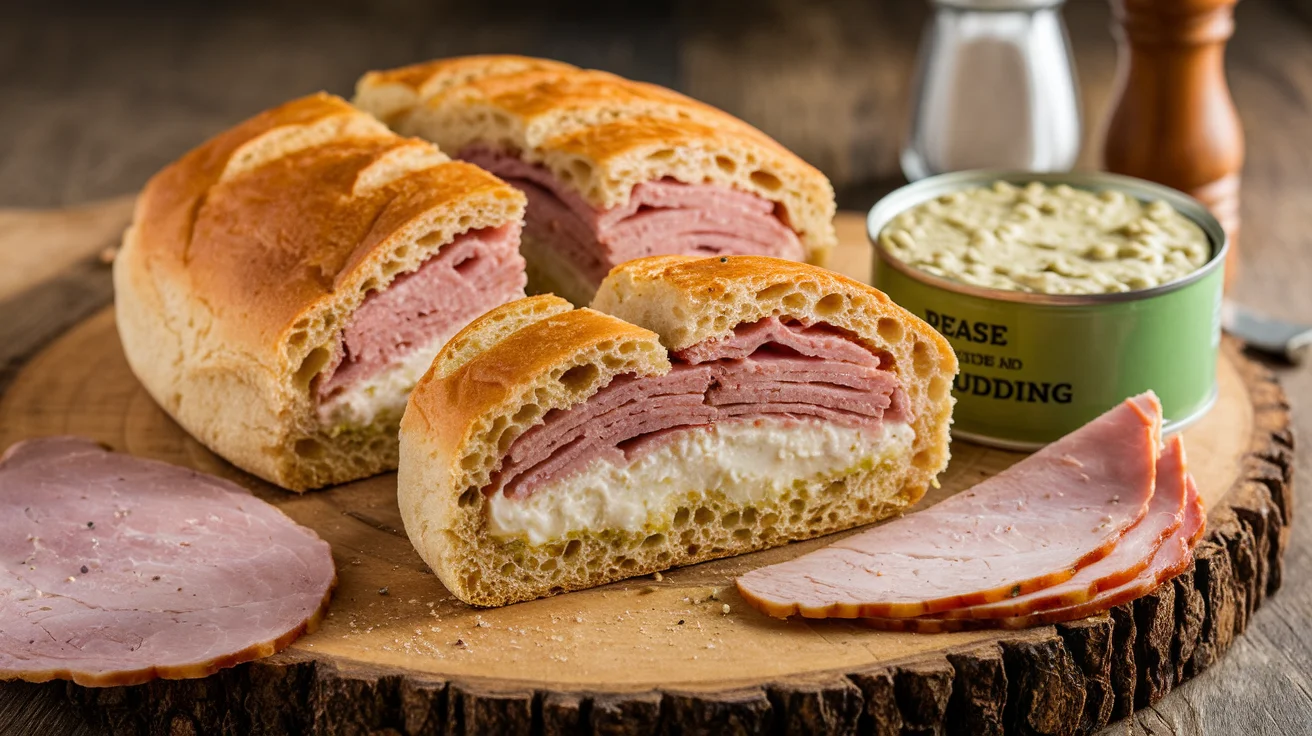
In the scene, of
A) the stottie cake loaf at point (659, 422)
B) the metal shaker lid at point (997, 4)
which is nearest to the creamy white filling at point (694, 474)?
the stottie cake loaf at point (659, 422)

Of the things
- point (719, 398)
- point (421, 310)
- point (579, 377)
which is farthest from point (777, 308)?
point (421, 310)

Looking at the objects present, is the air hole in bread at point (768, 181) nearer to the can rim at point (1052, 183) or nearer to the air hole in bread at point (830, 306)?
the can rim at point (1052, 183)

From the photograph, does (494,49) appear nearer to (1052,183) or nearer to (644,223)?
(644,223)

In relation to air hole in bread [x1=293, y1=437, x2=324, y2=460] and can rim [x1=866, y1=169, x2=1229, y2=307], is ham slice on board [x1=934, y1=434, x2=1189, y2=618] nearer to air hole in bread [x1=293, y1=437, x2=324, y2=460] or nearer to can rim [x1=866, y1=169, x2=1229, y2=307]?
can rim [x1=866, y1=169, x2=1229, y2=307]

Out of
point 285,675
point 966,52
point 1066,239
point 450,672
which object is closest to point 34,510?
point 285,675

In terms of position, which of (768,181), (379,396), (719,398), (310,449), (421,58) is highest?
(768,181)

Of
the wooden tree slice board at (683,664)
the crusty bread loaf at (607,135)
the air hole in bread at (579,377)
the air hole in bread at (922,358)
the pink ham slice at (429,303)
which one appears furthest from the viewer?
the crusty bread loaf at (607,135)

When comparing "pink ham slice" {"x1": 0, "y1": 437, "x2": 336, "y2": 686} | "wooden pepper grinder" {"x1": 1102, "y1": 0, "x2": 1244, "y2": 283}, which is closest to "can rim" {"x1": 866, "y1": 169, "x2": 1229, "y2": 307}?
"wooden pepper grinder" {"x1": 1102, "y1": 0, "x2": 1244, "y2": 283}
